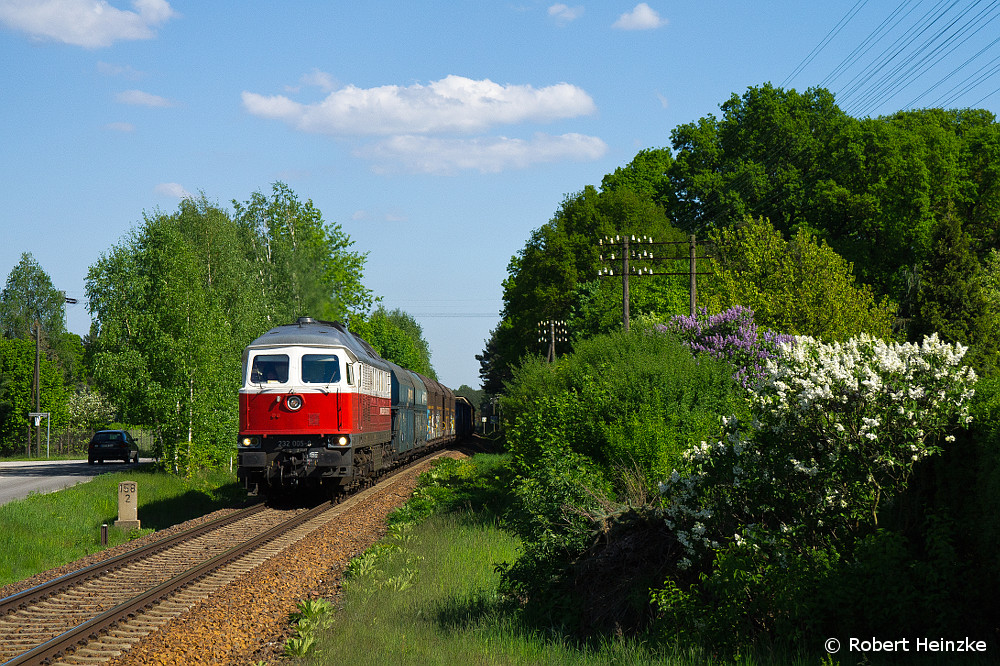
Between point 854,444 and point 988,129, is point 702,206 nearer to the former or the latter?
point 988,129

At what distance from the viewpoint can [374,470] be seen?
24406 mm

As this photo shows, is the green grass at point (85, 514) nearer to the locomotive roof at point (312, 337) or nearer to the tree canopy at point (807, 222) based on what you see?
the locomotive roof at point (312, 337)

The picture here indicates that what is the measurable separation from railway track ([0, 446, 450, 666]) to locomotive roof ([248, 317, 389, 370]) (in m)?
4.42

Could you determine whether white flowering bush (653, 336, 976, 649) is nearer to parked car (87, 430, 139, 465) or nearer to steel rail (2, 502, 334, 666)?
steel rail (2, 502, 334, 666)

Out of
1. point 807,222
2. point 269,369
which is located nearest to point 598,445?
point 269,369

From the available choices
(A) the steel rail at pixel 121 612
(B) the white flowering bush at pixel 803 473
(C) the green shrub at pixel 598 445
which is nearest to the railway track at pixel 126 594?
(A) the steel rail at pixel 121 612

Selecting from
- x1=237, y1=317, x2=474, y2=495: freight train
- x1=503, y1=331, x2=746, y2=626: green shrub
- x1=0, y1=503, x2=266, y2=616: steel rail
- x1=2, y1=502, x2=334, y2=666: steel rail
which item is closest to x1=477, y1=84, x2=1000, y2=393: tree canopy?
x1=237, y1=317, x2=474, y2=495: freight train

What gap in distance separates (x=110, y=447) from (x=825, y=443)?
4290cm

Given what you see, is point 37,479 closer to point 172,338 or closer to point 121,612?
point 172,338

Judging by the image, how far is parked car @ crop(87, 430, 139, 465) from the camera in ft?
145

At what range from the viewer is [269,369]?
1994 cm

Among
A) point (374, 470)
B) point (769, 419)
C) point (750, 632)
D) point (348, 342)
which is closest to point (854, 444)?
point (769, 419)

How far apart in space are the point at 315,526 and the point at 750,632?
36.8ft

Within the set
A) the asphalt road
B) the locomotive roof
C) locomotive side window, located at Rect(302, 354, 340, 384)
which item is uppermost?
the locomotive roof
